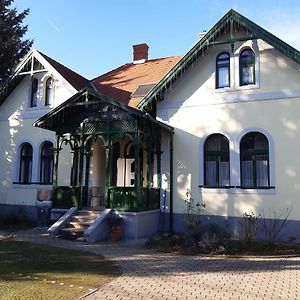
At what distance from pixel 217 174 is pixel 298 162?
9.80ft

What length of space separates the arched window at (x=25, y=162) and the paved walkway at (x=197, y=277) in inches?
336

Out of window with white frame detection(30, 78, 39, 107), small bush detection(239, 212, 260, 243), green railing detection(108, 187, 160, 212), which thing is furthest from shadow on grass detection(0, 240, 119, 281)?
window with white frame detection(30, 78, 39, 107)

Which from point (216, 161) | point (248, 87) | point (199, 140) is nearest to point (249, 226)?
point (216, 161)

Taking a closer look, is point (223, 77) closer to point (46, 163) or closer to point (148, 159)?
point (148, 159)

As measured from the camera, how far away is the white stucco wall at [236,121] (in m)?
13.4

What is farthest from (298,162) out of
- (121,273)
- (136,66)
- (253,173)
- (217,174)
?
(136,66)

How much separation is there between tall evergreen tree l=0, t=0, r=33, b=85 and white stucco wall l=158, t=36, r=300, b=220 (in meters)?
12.1

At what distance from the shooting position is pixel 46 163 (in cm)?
1830

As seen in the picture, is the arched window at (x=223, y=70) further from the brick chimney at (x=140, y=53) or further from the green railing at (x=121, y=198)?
the brick chimney at (x=140, y=53)

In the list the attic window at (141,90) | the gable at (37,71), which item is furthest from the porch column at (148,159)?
the gable at (37,71)

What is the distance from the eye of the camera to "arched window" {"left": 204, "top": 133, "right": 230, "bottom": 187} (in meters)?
14.6

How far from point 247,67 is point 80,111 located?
6.87 m

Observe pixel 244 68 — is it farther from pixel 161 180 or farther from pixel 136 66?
pixel 136 66

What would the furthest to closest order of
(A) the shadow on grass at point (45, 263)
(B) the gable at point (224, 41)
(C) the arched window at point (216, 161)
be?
(C) the arched window at point (216, 161) → (B) the gable at point (224, 41) → (A) the shadow on grass at point (45, 263)
